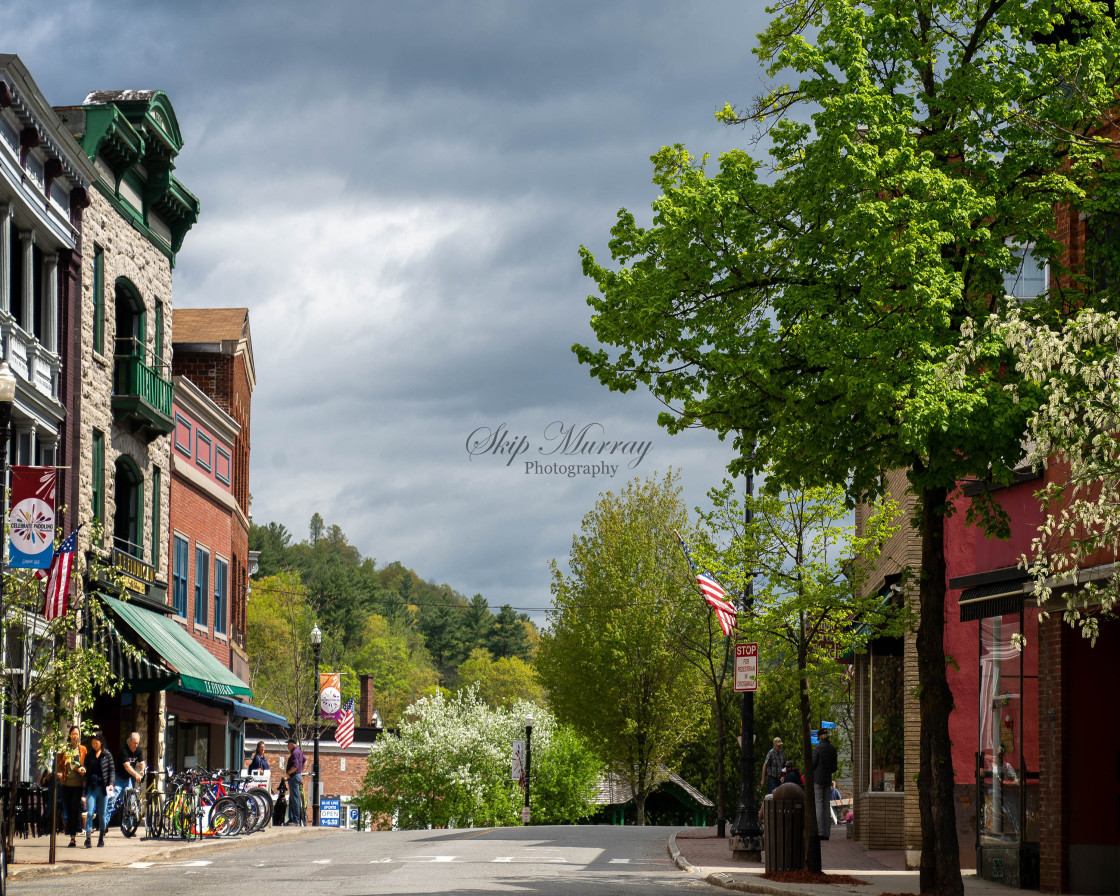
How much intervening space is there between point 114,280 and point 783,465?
19.4m

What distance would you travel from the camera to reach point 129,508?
31.8 meters

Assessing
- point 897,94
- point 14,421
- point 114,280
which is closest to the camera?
point 897,94

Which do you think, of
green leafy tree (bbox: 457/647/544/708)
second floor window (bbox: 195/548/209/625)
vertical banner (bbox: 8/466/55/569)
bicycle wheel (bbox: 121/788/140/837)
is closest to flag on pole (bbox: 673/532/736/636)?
bicycle wheel (bbox: 121/788/140/837)

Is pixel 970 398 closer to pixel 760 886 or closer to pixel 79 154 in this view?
pixel 760 886

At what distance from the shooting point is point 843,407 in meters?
13.7

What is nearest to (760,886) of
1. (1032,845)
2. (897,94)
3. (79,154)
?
(1032,845)

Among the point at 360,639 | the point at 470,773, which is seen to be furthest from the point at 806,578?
the point at 360,639

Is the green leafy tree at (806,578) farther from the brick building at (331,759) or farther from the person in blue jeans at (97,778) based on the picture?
the brick building at (331,759)

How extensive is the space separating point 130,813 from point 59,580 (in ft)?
24.9

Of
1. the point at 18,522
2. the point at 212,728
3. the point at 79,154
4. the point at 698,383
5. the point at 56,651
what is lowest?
the point at 212,728

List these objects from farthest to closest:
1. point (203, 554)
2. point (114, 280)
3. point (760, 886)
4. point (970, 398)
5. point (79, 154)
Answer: point (203, 554), point (114, 280), point (79, 154), point (760, 886), point (970, 398)

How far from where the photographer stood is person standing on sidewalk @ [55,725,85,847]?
68.8ft

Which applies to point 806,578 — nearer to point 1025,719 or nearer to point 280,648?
point 1025,719

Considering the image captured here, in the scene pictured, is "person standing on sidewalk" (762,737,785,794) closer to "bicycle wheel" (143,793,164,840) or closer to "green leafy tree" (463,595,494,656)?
"bicycle wheel" (143,793,164,840)
